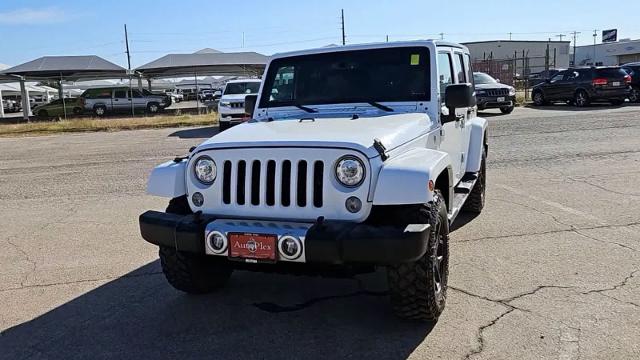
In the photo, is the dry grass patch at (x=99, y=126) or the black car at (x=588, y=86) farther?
the dry grass patch at (x=99, y=126)

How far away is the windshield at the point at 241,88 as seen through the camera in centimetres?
2059

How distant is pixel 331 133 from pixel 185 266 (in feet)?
4.82

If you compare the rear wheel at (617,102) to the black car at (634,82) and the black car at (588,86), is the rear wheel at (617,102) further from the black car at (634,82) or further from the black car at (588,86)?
the black car at (634,82)

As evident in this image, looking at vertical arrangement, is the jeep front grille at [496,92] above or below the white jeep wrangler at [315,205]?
above

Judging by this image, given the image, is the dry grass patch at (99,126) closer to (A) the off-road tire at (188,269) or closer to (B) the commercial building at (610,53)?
(A) the off-road tire at (188,269)

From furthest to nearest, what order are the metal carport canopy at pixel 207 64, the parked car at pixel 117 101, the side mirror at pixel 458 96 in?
1. the metal carport canopy at pixel 207 64
2. the parked car at pixel 117 101
3. the side mirror at pixel 458 96

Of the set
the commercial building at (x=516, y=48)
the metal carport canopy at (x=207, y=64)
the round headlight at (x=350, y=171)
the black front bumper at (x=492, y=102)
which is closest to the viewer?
the round headlight at (x=350, y=171)

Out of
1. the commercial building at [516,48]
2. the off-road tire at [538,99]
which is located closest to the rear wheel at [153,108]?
the off-road tire at [538,99]

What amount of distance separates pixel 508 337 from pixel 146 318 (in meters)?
2.47

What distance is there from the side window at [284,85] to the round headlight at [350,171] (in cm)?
187

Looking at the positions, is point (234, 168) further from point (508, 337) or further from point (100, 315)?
point (508, 337)

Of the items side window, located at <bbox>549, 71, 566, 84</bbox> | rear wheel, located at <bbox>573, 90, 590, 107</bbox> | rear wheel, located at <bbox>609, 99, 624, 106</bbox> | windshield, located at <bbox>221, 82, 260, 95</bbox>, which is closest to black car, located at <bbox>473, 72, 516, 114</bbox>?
rear wheel, located at <bbox>573, 90, 590, 107</bbox>

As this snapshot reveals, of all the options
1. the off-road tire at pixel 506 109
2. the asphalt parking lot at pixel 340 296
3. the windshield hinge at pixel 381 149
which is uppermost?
the windshield hinge at pixel 381 149

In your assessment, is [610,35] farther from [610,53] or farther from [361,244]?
[361,244]
